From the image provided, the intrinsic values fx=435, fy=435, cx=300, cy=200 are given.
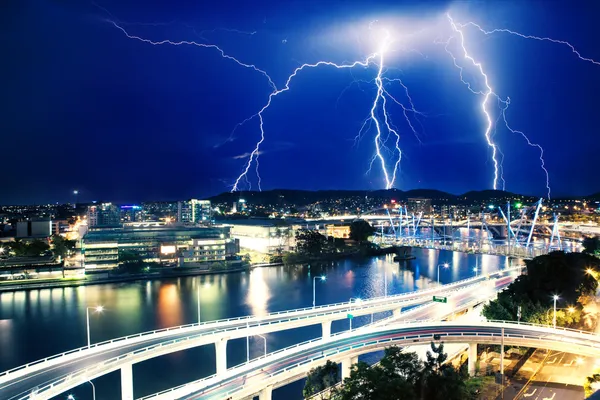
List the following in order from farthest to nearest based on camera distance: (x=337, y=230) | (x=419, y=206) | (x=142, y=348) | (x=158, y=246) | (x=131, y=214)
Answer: (x=419, y=206) < (x=131, y=214) < (x=337, y=230) < (x=158, y=246) < (x=142, y=348)

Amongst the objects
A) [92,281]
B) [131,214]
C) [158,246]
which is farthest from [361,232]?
[131,214]

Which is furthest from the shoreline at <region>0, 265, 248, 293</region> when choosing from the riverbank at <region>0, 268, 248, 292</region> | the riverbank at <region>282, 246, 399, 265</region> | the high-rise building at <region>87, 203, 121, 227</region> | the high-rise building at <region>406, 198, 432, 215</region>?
the high-rise building at <region>406, 198, 432, 215</region>

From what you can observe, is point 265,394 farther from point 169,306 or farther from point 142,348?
point 169,306

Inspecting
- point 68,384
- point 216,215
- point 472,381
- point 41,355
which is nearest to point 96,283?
point 41,355

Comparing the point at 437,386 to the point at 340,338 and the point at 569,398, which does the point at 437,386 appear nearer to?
the point at 569,398

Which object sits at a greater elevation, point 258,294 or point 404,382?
point 404,382

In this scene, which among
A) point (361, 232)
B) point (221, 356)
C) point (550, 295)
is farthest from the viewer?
point (361, 232)
